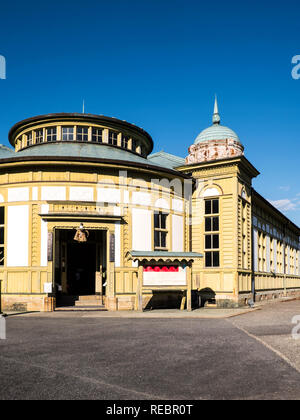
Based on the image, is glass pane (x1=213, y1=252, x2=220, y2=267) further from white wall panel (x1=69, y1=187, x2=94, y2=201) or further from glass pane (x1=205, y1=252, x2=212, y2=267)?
white wall panel (x1=69, y1=187, x2=94, y2=201)

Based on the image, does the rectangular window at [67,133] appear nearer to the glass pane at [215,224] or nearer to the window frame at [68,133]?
the window frame at [68,133]

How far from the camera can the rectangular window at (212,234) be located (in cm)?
2331

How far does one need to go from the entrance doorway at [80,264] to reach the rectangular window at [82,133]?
5.55m

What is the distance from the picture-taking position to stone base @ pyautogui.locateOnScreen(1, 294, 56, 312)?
18.9 m

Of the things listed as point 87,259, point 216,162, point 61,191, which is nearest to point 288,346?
point 61,191

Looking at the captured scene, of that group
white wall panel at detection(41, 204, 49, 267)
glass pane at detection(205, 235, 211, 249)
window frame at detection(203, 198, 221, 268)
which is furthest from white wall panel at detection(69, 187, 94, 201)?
glass pane at detection(205, 235, 211, 249)

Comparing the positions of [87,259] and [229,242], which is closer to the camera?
[229,242]

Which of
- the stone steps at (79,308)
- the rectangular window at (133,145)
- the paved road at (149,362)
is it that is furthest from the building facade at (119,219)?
the paved road at (149,362)

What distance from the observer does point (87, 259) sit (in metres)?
25.9

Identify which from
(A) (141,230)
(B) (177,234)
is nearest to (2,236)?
(A) (141,230)

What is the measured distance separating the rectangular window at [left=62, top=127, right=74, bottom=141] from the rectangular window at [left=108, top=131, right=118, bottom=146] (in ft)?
7.57

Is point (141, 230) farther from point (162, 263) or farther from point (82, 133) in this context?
point (82, 133)
